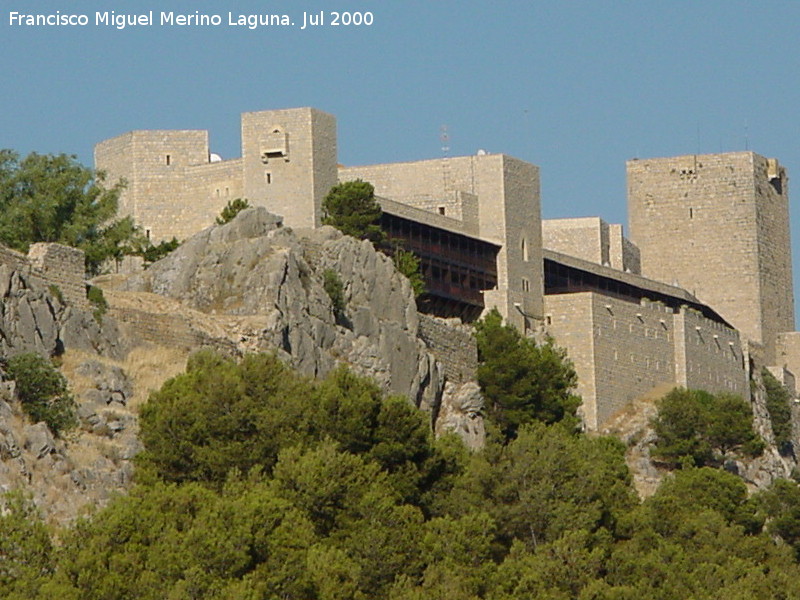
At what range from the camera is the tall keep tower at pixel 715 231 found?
10012 centimetres

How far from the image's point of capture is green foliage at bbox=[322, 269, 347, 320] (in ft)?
215

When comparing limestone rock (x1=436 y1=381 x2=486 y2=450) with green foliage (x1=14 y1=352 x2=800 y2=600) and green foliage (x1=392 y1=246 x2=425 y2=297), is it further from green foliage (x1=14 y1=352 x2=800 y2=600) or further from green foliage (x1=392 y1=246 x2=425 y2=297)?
green foliage (x1=14 y1=352 x2=800 y2=600)

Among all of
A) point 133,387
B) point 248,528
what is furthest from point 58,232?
point 248,528

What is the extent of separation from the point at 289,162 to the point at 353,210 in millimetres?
2665

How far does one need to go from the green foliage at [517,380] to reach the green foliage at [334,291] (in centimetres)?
786

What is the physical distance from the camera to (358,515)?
50156mm

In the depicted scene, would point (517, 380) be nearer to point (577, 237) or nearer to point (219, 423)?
point (577, 237)

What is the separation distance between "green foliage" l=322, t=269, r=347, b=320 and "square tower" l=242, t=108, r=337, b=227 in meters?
6.30

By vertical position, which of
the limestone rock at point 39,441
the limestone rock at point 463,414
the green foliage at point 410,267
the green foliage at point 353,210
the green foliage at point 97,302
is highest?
the green foliage at point 353,210

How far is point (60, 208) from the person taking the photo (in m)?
73.2

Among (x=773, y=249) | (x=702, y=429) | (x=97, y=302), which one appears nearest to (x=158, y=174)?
(x=702, y=429)

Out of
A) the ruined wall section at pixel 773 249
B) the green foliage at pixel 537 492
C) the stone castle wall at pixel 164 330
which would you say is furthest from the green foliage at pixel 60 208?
the ruined wall section at pixel 773 249

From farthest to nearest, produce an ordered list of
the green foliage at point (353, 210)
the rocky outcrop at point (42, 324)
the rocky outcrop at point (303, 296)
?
the green foliage at point (353, 210) < the rocky outcrop at point (303, 296) < the rocky outcrop at point (42, 324)

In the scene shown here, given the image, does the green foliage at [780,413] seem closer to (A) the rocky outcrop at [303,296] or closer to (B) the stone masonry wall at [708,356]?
(B) the stone masonry wall at [708,356]
